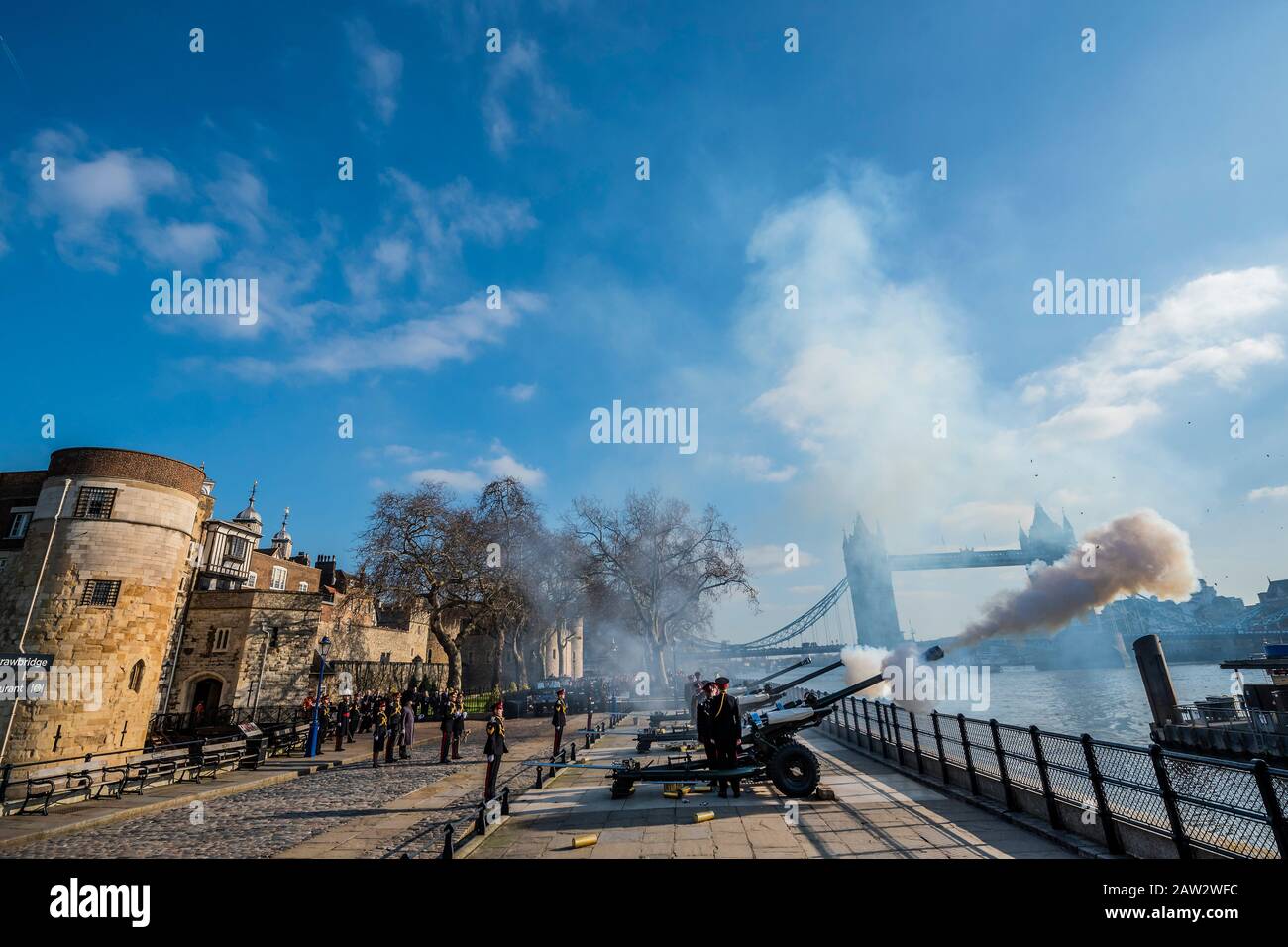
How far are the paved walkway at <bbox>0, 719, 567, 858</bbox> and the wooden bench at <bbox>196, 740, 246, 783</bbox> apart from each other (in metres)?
0.59

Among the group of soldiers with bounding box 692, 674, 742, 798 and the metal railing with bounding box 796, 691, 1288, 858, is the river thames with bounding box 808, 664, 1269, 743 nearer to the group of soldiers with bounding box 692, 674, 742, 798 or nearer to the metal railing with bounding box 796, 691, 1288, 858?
the metal railing with bounding box 796, 691, 1288, 858

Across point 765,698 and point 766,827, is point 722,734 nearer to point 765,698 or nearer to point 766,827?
point 766,827

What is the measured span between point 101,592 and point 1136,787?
3178cm

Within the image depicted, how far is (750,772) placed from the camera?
1004cm

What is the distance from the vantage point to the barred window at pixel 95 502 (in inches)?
946

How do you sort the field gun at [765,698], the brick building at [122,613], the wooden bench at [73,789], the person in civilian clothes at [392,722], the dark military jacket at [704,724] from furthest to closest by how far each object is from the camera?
the brick building at [122,613], the person in civilian clothes at [392,722], the field gun at [765,698], the wooden bench at [73,789], the dark military jacket at [704,724]

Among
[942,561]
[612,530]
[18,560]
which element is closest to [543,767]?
[18,560]

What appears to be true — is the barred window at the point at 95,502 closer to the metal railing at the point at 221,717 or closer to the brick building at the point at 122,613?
the brick building at the point at 122,613

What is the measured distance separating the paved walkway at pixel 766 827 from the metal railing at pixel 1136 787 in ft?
1.91

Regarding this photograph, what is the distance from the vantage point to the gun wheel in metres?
9.60

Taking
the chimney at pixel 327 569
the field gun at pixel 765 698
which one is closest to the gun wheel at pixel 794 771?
the field gun at pixel 765 698

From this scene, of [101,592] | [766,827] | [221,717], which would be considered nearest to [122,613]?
[101,592]
